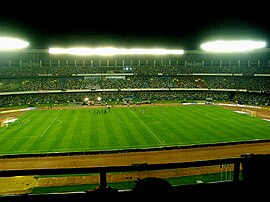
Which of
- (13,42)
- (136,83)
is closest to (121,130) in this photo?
(13,42)

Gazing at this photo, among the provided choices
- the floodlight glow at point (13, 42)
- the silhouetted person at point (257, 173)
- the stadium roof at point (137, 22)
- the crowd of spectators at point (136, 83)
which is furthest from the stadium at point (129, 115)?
the floodlight glow at point (13, 42)

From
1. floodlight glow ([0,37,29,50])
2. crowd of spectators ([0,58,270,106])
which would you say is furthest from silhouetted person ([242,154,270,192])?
crowd of spectators ([0,58,270,106])

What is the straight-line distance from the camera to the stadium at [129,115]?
2362 centimetres

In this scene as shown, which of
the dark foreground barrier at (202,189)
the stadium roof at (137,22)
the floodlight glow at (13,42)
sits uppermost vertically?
the floodlight glow at (13,42)

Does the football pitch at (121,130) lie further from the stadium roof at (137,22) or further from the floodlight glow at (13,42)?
the stadium roof at (137,22)

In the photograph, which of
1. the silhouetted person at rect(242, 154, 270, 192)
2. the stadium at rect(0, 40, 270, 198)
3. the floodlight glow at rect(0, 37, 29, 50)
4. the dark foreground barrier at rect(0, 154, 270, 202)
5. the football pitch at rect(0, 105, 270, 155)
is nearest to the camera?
the dark foreground barrier at rect(0, 154, 270, 202)

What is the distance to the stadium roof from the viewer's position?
8.26 meters

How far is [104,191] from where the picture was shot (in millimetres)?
3242

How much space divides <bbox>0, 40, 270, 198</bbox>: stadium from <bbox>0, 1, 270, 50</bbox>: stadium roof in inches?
201

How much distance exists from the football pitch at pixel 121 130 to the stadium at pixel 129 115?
0.47 ft

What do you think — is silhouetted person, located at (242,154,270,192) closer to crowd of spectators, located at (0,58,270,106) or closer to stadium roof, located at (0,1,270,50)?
stadium roof, located at (0,1,270,50)

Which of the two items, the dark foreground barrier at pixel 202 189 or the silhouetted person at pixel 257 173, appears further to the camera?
Result: the silhouetted person at pixel 257 173

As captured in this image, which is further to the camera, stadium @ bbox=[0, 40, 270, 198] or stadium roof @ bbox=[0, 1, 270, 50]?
stadium @ bbox=[0, 40, 270, 198]

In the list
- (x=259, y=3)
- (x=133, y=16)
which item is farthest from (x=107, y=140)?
(x=259, y=3)
